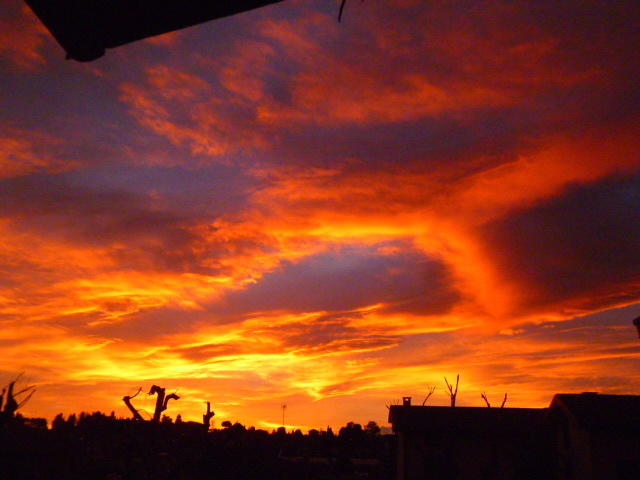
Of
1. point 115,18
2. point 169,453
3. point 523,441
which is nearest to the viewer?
point 115,18

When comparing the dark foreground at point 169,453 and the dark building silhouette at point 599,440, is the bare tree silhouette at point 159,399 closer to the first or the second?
the dark foreground at point 169,453

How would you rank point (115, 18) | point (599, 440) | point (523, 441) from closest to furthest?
point (115, 18) < point (599, 440) < point (523, 441)

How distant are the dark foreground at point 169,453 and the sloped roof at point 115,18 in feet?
83.0

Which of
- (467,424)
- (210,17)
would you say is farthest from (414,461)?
(210,17)

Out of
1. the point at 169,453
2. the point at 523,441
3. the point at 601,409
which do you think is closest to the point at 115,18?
the point at 601,409

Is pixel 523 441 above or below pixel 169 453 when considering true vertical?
above

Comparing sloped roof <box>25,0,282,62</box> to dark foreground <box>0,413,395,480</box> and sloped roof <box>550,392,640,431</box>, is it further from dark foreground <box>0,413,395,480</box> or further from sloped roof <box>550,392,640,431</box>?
sloped roof <box>550,392,640,431</box>

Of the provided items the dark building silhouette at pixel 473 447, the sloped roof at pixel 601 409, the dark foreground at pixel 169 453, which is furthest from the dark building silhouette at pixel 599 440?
the dark foreground at pixel 169 453

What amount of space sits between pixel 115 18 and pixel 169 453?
122 ft

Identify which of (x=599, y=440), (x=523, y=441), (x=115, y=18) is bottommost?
(x=523, y=441)

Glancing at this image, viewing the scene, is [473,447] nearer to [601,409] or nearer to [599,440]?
[599,440]

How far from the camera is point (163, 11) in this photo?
145cm

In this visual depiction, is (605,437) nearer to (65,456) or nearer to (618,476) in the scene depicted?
(618,476)

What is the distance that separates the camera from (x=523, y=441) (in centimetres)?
2906
